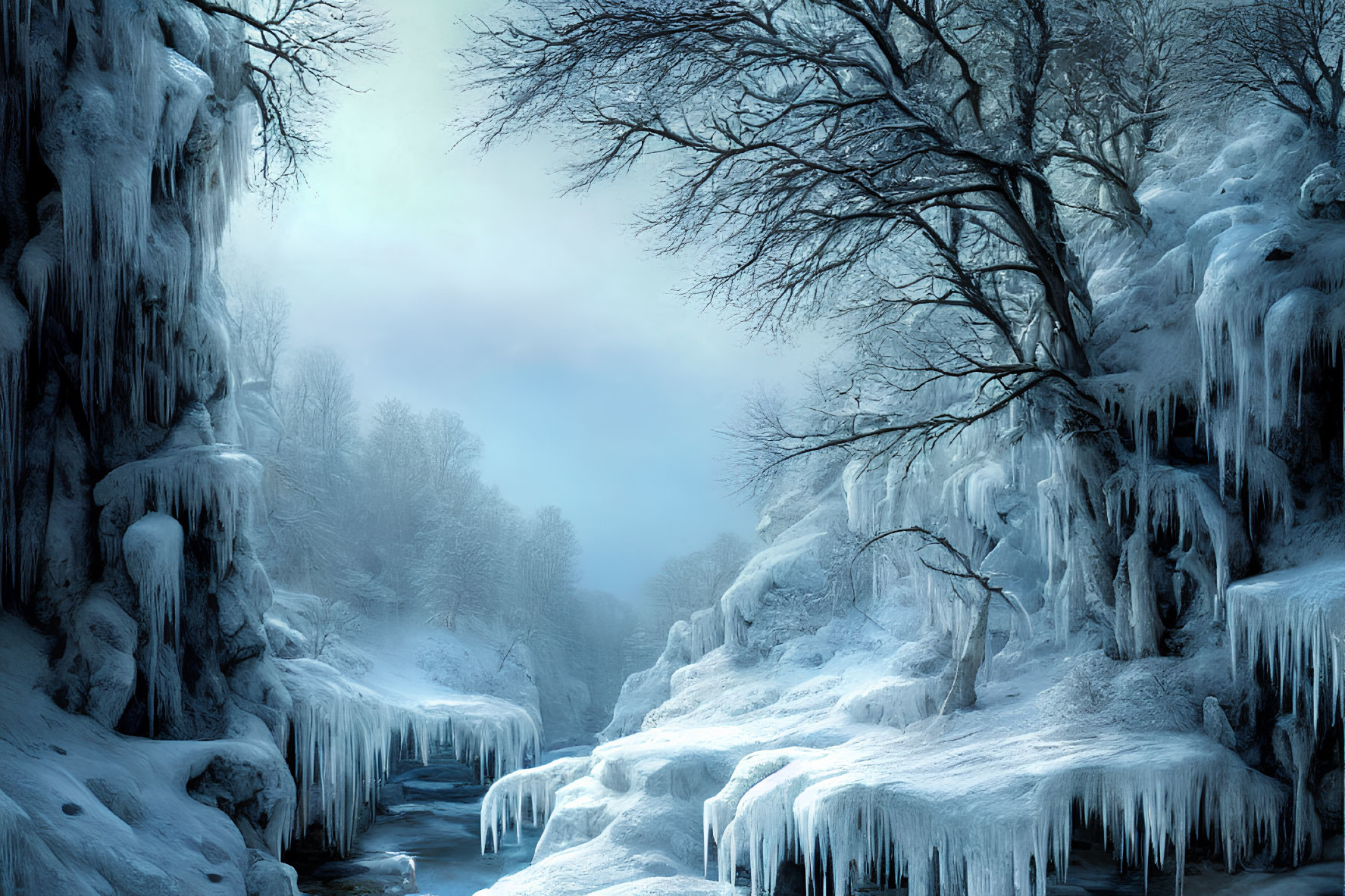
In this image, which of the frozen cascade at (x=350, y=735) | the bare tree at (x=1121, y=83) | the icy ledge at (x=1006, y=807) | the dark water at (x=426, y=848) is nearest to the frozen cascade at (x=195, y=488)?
the frozen cascade at (x=350, y=735)

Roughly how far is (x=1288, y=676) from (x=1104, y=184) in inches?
282

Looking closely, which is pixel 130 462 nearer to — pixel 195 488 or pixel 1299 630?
pixel 195 488

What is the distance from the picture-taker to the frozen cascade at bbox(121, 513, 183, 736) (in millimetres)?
11820

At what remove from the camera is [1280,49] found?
10.5 m

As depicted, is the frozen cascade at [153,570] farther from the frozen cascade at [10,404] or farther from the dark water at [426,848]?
the dark water at [426,848]

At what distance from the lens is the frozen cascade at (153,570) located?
1182 centimetres

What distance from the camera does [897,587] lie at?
19906 mm

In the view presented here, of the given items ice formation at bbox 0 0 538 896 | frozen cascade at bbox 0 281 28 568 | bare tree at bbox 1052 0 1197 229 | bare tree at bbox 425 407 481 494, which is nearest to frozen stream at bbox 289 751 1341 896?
ice formation at bbox 0 0 538 896

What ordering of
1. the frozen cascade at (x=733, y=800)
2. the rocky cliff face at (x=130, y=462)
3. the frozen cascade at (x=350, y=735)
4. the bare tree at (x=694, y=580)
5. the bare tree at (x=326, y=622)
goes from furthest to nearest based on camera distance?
the bare tree at (x=694, y=580), the bare tree at (x=326, y=622), the frozen cascade at (x=350, y=735), the rocky cliff face at (x=130, y=462), the frozen cascade at (x=733, y=800)

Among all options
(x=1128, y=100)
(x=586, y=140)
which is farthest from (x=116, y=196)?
(x=1128, y=100)

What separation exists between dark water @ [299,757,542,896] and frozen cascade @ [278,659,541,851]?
93 cm

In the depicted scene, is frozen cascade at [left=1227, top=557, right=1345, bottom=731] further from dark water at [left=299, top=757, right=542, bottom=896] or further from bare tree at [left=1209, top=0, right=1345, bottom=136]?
dark water at [left=299, top=757, right=542, bottom=896]

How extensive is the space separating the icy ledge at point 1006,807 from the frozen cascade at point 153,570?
8.04 metres

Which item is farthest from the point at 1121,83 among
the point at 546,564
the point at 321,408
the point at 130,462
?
the point at 321,408
